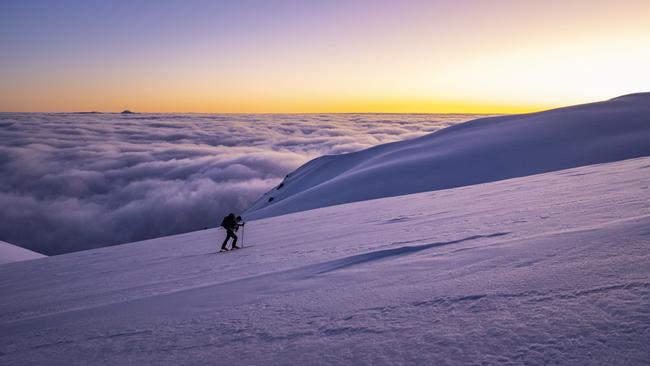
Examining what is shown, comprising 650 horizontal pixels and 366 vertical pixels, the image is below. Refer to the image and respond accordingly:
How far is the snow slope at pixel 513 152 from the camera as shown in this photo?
16812 mm

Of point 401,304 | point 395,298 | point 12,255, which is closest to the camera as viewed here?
point 401,304

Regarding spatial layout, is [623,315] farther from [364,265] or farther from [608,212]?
[608,212]

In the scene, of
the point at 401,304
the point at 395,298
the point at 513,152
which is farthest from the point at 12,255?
the point at 513,152

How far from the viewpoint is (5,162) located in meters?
190

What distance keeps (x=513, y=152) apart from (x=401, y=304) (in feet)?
62.6

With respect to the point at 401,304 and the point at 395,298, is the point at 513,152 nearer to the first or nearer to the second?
the point at 395,298

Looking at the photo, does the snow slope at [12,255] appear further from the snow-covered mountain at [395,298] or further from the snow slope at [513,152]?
the snow-covered mountain at [395,298]

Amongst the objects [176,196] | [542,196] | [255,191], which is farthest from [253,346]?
[176,196]

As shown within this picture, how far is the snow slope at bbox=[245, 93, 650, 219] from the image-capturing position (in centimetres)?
1681

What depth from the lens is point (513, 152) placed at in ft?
63.8

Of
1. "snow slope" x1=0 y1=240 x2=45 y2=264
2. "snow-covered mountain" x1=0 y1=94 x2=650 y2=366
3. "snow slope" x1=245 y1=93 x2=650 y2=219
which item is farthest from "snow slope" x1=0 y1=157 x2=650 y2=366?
"snow slope" x1=0 y1=240 x2=45 y2=264

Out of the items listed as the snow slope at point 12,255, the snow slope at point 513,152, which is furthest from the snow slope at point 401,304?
the snow slope at point 12,255

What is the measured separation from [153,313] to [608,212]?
15.7ft

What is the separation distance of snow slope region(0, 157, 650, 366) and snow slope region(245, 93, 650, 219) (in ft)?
39.9
